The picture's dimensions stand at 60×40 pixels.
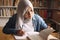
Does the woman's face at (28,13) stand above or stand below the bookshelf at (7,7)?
above

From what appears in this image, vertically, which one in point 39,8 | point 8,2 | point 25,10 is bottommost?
point 39,8

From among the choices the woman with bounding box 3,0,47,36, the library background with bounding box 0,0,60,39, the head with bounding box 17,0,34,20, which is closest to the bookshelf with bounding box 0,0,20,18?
the library background with bounding box 0,0,60,39

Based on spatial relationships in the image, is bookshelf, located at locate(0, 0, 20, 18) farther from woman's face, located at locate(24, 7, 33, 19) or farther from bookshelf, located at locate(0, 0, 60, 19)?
woman's face, located at locate(24, 7, 33, 19)

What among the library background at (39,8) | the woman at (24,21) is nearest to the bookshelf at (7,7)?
the library background at (39,8)

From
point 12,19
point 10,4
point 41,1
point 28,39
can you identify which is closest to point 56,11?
point 41,1

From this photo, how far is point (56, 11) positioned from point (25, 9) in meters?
1.76

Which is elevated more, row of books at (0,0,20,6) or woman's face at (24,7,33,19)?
woman's face at (24,7,33,19)

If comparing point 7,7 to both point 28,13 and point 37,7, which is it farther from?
point 28,13

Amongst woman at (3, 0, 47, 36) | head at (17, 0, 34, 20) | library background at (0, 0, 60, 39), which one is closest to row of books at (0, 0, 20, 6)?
library background at (0, 0, 60, 39)

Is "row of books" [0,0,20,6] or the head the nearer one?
the head

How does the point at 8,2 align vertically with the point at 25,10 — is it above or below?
below

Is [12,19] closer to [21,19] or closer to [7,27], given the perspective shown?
[7,27]

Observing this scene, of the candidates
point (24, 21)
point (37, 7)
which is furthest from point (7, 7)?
point (24, 21)

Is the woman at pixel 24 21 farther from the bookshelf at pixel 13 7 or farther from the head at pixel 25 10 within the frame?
the bookshelf at pixel 13 7
